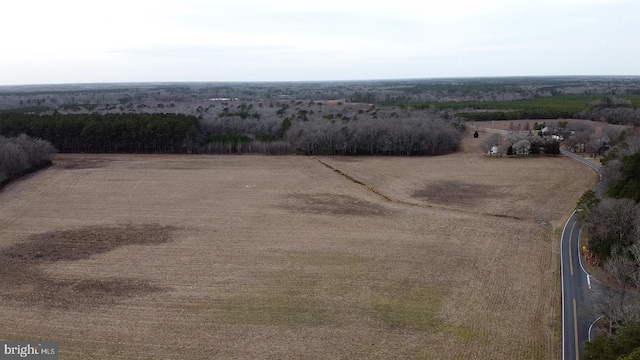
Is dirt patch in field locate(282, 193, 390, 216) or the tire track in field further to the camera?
dirt patch in field locate(282, 193, 390, 216)

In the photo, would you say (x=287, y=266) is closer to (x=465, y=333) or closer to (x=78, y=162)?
(x=465, y=333)

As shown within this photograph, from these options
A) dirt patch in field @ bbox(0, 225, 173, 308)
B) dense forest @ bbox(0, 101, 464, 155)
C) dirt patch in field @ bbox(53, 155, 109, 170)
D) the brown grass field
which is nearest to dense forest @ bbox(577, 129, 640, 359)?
the brown grass field

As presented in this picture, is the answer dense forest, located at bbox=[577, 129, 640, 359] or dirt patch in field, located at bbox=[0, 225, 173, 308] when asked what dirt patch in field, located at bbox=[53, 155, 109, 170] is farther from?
dense forest, located at bbox=[577, 129, 640, 359]

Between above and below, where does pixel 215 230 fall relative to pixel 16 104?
below

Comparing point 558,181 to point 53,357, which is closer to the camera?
point 53,357

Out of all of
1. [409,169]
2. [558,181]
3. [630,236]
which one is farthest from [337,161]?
[630,236]

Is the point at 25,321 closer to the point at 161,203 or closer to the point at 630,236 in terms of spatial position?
the point at 161,203

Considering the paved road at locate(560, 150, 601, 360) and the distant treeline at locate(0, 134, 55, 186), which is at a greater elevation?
the distant treeline at locate(0, 134, 55, 186)
